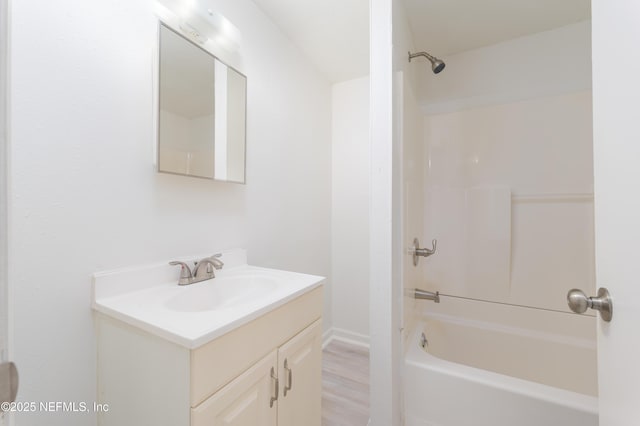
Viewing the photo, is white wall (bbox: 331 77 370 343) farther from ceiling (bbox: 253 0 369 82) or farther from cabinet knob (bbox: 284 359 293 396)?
cabinet knob (bbox: 284 359 293 396)

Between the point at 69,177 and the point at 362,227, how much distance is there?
1.83 m

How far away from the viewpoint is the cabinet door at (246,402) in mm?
658

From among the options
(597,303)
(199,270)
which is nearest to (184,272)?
(199,270)

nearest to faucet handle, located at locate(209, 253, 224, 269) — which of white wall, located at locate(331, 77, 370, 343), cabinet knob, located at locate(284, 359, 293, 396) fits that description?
cabinet knob, located at locate(284, 359, 293, 396)

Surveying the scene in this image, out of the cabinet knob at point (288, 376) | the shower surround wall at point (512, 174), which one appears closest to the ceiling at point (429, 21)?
the shower surround wall at point (512, 174)

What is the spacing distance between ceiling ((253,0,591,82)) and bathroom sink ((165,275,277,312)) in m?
1.56

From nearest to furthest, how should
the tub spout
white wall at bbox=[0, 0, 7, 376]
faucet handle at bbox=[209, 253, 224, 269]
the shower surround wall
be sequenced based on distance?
white wall at bbox=[0, 0, 7, 376], faucet handle at bbox=[209, 253, 224, 269], the tub spout, the shower surround wall

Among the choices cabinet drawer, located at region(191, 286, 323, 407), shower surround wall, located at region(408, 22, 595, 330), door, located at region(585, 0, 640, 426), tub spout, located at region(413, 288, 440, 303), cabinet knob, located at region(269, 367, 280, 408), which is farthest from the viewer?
shower surround wall, located at region(408, 22, 595, 330)

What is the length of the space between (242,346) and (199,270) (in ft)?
1.54

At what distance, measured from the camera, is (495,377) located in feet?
3.73

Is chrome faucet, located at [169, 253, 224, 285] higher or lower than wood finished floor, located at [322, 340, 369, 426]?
higher

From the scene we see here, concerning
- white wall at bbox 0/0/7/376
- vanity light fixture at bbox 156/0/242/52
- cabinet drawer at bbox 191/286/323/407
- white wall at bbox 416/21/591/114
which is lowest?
cabinet drawer at bbox 191/286/323/407

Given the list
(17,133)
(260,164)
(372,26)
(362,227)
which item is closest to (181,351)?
(17,133)

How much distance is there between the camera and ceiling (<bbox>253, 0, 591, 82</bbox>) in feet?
4.99
